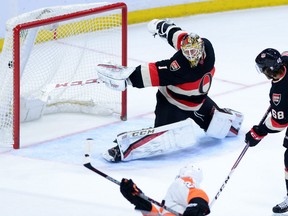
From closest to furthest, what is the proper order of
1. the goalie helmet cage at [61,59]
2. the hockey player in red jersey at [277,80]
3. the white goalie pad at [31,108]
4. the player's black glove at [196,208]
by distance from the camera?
the player's black glove at [196,208]
the hockey player in red jersey at [277,80]
the goalie helmet cage at [61,59]
the white goalie pad at [31,108]

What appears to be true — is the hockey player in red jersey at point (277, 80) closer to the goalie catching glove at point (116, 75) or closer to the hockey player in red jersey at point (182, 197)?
the hockey player in red jersey at point (182, 197)

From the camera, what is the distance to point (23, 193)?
530cm

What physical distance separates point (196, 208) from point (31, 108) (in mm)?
2271

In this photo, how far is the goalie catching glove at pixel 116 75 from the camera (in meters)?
5.76

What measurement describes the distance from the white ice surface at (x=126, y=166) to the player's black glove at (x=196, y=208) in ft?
2.56

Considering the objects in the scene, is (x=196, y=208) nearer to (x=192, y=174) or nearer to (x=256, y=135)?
(x=192, y=174)

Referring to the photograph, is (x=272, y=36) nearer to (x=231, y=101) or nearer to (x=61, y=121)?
(x=231, y=101)

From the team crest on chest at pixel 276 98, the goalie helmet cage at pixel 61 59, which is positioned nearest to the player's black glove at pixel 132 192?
the team crest on chest at pixel 276 98

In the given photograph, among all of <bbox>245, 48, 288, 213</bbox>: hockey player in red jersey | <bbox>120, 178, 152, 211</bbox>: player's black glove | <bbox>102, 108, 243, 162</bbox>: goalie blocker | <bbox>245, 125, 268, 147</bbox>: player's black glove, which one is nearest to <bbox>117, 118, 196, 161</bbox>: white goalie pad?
<bbox>102, 108, 243, 162</bbox>: goalie blocker

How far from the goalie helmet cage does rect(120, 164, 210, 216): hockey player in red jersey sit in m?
1.60

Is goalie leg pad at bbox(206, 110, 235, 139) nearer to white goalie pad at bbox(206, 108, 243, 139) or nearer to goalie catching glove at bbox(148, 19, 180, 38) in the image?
white goalie pad at bbox(206, 108, 243, 139)

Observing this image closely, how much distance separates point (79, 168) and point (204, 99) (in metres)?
0.80

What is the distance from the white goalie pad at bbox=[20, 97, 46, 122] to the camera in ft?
20.5

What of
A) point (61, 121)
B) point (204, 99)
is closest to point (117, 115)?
point (61, 121)
